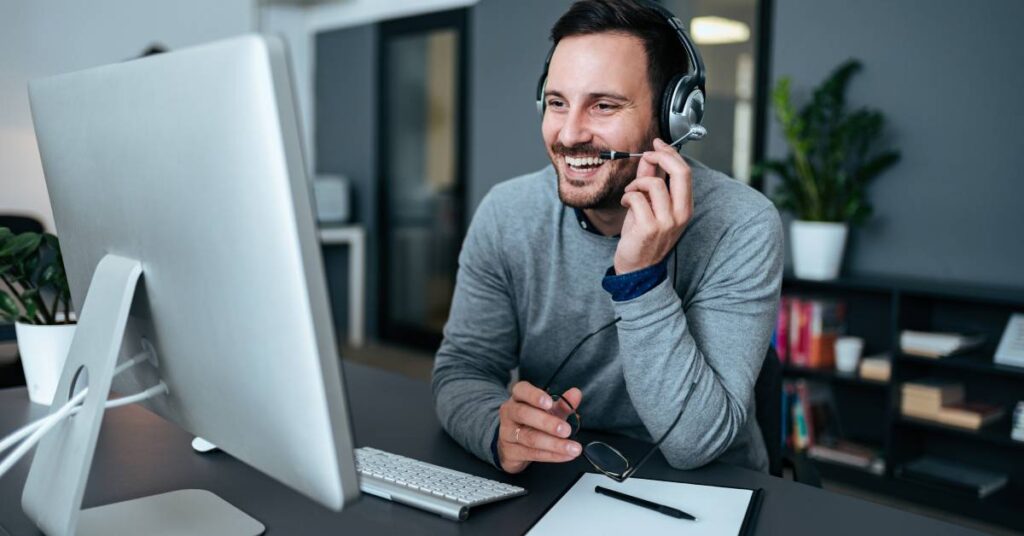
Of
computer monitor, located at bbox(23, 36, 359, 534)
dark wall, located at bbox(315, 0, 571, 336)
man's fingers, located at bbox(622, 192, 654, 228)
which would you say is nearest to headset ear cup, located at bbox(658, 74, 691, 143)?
man's fingers, located at bbox(622, 192, 654, 228)

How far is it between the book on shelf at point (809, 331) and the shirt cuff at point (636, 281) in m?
2.28

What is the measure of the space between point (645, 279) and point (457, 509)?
1.31 feet

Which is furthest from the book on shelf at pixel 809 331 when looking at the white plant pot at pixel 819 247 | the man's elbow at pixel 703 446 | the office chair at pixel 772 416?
the man's elbow at pixel 703 446

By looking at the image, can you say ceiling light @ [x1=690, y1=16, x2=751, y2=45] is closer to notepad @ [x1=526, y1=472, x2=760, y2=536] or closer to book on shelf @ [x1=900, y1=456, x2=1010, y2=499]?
book on shelf @ [x1=900, y1=456, x2=1010, y2=499]

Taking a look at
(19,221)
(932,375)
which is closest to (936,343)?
(932,375)

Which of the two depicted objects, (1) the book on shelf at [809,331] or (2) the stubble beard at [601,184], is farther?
(1) the book on shelf at [809,331]

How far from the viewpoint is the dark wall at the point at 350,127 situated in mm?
5707

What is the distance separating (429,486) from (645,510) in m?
0.24

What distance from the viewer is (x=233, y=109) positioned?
0.61m

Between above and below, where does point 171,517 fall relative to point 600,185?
below

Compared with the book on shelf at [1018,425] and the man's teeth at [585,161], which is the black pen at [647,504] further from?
the book on shelf at [1018,425]

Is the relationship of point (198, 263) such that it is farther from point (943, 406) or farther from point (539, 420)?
point (943, 406)

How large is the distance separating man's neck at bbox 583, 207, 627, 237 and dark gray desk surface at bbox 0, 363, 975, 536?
368 millimetres

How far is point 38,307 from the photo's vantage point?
4.25ft
